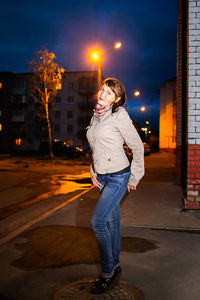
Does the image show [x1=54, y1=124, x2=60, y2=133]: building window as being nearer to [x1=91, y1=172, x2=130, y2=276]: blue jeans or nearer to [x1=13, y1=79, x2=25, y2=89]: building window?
[x1=13, y1=79, x2=25, y2=89]: building window

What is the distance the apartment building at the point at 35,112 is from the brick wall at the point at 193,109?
58768 mm

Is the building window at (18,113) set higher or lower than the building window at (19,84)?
lower

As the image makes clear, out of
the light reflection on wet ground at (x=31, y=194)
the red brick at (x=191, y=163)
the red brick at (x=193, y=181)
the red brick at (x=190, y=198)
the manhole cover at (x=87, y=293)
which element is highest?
the red brick at (x=191, y=163)

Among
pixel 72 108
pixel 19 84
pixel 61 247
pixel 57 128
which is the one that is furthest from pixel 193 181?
pixel 19 84

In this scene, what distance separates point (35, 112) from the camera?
67.1 metres

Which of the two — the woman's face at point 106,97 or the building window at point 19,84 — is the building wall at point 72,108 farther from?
the woman's face at point 106,97

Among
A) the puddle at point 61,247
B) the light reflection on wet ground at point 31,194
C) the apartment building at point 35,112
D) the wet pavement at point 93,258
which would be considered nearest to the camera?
the wet pavement at point 93,258

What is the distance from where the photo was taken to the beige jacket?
10.5 feet

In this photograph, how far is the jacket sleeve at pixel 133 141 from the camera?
10.5 ft

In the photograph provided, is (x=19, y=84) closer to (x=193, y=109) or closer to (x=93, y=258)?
(x=193, y=109)

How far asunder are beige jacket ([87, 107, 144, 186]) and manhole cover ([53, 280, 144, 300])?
1091 millimetres

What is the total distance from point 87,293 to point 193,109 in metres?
4.80

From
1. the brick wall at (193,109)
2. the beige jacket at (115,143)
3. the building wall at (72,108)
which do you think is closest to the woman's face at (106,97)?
the beige jacket at (115,143)

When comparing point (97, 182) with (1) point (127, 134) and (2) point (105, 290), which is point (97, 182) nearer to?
(1) point (127, 134)
